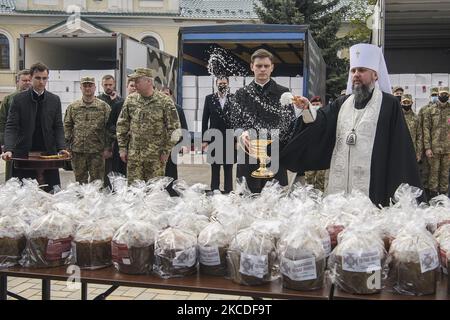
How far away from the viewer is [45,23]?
28.5 meters

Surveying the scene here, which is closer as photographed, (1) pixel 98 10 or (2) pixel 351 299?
(2) pixel 351 299

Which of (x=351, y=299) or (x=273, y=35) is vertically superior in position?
(x=273, y=35)

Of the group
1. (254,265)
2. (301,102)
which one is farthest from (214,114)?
(254,265)

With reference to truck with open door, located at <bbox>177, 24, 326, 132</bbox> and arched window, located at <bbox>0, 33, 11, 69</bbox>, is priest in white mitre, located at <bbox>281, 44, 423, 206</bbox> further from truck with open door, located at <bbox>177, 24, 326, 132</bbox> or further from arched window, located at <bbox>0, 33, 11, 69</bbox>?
arched window, located at <bbox>0, 33, 11, 69</bbox>

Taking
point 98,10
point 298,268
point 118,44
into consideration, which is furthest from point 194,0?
point 298,268

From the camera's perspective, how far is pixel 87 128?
650cm

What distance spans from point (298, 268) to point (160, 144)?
3.88 meters

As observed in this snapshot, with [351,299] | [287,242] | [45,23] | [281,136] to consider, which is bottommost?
[351,299]

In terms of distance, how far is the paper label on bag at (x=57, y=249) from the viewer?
7.31 feet

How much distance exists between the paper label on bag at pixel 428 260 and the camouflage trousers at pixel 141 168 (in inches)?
158

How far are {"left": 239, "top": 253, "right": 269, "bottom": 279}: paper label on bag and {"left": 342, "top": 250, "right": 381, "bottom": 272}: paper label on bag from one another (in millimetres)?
315

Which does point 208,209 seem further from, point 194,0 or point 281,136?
point 194,0

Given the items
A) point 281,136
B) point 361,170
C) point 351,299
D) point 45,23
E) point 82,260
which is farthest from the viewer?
point 45,23

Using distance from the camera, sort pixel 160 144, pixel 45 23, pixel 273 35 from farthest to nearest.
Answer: pixel 45 23, pixel 273 35, pixel 160 144
